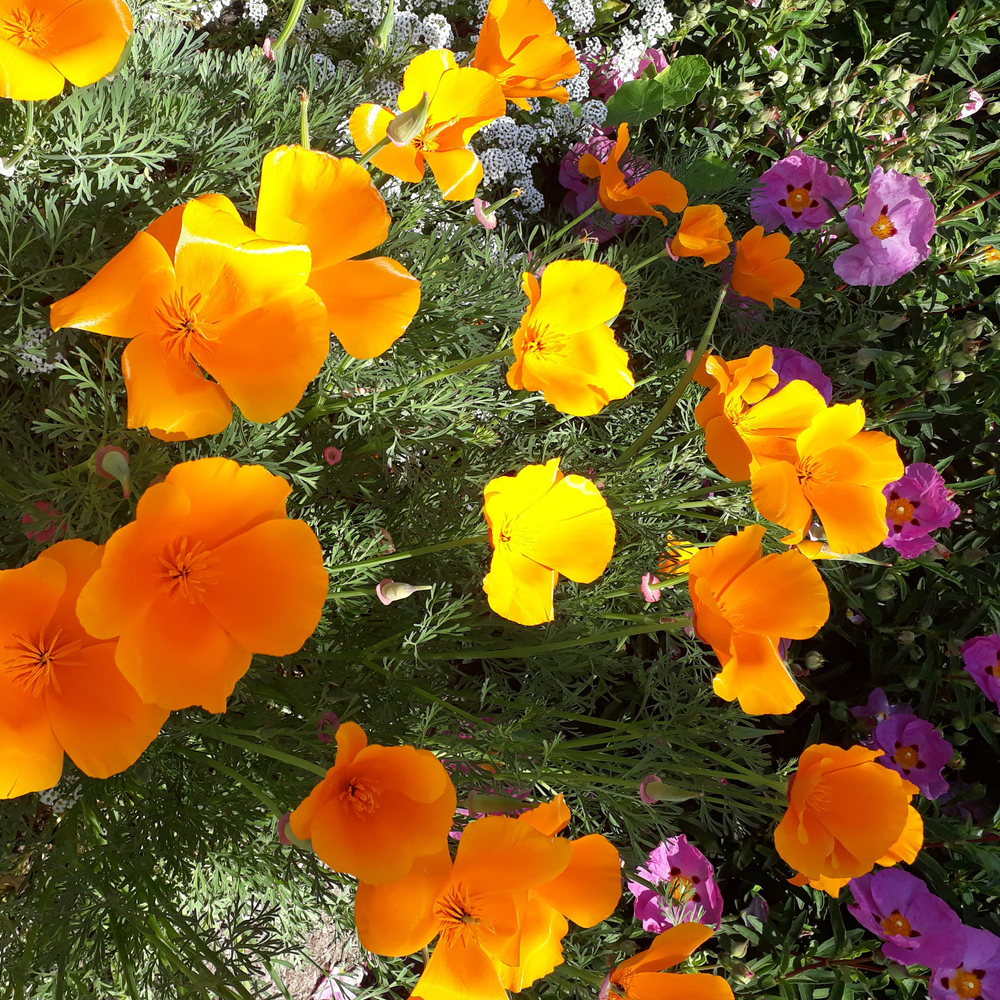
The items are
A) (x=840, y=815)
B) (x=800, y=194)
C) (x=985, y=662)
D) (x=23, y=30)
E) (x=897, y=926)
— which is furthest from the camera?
(x=800, y=194)

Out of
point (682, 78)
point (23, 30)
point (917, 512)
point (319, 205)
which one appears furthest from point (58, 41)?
point (917, 512)

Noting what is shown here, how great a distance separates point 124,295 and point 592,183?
1531mm

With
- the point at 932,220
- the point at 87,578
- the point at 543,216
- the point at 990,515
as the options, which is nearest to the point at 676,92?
the point at 543,216

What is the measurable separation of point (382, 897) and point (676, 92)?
1.99 meters

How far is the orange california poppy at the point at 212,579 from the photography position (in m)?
0.75

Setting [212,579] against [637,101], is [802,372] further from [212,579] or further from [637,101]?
[212,579]

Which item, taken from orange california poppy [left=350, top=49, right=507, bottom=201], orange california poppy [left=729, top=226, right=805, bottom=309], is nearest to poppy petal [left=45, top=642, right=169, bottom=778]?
orange california poppy [left=350, top=49, right=507, bottom=201]

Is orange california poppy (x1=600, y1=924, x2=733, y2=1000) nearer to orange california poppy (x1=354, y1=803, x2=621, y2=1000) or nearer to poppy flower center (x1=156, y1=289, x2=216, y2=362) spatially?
orange california poppy (x1=354, y1=803, x2=621, y2=1000)

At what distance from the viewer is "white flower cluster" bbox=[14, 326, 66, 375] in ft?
3.67

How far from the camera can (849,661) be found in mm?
1938

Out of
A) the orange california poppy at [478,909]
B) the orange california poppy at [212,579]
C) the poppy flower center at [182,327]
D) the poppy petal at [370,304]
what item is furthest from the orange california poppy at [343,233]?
the orange california poppy at [478,909]

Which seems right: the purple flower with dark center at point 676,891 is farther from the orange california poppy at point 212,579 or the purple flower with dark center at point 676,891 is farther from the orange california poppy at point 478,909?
the orange california poppy at point 212,579

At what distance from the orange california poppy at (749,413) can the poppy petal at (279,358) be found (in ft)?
1.74

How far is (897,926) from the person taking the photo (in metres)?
1.48
